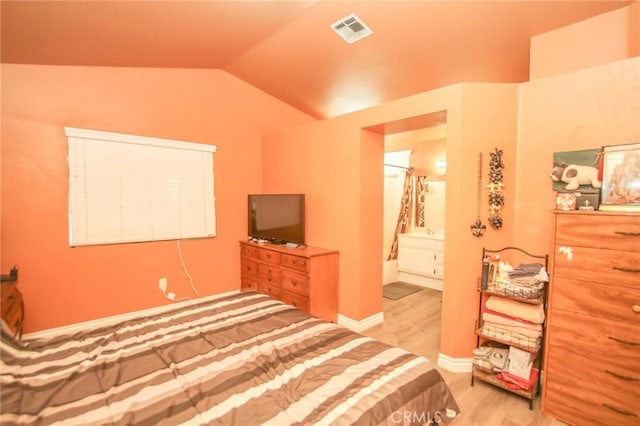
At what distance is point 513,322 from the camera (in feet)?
6.88

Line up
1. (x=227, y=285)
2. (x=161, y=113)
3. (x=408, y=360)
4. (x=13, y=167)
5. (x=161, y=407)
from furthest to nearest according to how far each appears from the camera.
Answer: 1. (x=227, y=285)
2. (x=161, y=113)
3. (x=13, y=167)
4. (x=408, y=360)
5. (x=161, y=407)

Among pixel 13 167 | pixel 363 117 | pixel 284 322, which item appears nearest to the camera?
pixel 284 322

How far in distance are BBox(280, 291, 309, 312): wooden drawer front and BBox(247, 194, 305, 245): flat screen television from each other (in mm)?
647

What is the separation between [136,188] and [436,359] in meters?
3.65

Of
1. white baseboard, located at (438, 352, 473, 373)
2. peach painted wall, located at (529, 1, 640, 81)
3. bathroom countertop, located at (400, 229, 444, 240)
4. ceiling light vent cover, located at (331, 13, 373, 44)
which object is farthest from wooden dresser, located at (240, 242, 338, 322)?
peach painted wall, located at (529, 1, 640, 81)

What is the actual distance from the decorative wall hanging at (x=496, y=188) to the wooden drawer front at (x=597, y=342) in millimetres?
775

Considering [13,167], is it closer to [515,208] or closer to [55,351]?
[55,351]

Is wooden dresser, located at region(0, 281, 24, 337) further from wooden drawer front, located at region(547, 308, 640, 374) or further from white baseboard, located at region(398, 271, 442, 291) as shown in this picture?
white baseboard, located at region(398, 271, 442, 291)

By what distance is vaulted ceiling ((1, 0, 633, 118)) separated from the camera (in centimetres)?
214

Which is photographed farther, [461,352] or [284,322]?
[461,352]

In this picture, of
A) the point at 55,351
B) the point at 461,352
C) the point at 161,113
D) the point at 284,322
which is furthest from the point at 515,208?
the point at 161,113

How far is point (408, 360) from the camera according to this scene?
5.06 ft

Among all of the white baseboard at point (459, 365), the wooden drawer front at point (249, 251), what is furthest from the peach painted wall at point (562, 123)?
the wooden drawer front at point (249, 251)

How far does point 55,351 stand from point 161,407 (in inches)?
37.5
